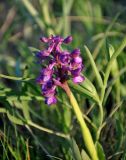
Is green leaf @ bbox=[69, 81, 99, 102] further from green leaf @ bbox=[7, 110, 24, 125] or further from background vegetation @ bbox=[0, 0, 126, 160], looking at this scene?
green leaf @ bbox=[7, 110, 24, 125]

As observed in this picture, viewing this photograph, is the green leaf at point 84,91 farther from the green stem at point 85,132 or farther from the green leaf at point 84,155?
the green leaf at point 84,155

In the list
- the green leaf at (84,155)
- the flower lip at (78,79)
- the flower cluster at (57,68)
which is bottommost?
the green leaf at (84,155)

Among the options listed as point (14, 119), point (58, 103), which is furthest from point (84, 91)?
point (58, 103)

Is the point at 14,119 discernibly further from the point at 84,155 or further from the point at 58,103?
the point at 58,103

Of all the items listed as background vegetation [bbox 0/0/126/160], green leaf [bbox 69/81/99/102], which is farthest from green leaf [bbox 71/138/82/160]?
green leaf [bbox 69/81/99/102]

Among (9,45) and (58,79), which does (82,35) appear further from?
(58,79)

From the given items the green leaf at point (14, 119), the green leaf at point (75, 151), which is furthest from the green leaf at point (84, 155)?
the green leaf at point (14, 119)

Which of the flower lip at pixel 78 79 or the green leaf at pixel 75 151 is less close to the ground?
the flower lip at pixel 78 79
